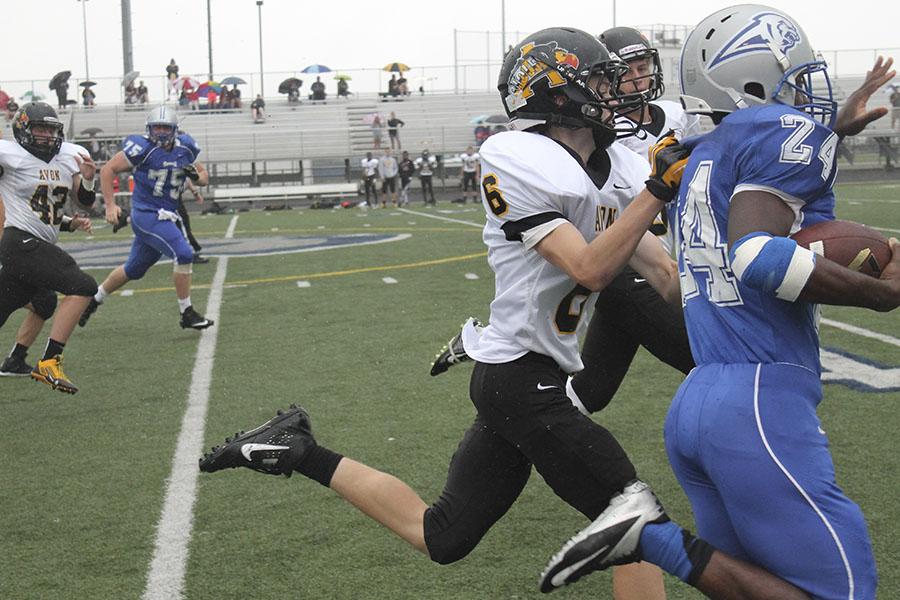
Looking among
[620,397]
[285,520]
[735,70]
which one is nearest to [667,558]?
[735,70]

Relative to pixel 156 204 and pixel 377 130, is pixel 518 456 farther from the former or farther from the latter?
pixel 377 130

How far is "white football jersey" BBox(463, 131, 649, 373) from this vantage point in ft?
10.0

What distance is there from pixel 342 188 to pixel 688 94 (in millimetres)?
29585

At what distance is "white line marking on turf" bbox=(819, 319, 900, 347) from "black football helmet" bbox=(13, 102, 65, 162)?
5589 millimetres

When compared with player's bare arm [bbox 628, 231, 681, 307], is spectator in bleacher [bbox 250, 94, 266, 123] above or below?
above

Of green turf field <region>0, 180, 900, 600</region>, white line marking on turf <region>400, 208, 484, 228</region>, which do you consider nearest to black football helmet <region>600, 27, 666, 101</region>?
green turf field <region>0, 180, 900, 600</region>

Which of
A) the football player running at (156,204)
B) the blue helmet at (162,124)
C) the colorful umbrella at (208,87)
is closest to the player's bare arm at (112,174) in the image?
the football player running at (156,204)

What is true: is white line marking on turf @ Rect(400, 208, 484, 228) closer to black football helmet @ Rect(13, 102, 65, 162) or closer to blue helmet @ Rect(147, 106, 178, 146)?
blue helmet @ Rect(147, 106, 178, 146)

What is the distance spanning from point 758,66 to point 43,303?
6.32 meters

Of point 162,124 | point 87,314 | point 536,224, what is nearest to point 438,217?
point 162,124

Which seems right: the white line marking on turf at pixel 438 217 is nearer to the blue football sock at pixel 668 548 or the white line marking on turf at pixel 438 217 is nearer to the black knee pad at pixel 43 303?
the black knee pad at pixel 43 303

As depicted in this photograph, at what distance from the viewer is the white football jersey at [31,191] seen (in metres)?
7.80

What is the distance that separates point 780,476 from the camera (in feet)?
8.35

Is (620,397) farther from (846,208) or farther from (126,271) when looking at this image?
(846,208)
